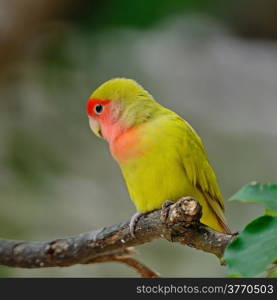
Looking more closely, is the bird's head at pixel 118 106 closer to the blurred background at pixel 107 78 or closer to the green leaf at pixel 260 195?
the green leaf at pixel 260 195

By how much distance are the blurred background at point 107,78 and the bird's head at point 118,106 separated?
61.0 inches

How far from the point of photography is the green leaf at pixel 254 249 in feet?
3.51

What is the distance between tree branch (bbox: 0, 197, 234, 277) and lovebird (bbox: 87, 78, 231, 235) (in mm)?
74

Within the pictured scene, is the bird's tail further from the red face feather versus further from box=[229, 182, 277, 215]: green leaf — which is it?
box=[229, 182, 277, 215]: green leaf

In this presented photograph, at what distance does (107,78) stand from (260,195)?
11.1 ft

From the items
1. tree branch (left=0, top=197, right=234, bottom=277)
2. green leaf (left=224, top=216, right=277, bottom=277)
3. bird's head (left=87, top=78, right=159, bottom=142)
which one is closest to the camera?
green leaf (left=224, top=216, right=277, bottom=277)

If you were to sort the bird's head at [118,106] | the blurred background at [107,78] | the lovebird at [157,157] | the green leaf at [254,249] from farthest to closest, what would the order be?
the blurred background at [107,78] → the bird's head at [118,106] → the lovebird at [157,157] → the green leaf at [254,249]

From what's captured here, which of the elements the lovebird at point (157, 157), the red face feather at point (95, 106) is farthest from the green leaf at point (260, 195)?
the red face feather at point (95, 106)

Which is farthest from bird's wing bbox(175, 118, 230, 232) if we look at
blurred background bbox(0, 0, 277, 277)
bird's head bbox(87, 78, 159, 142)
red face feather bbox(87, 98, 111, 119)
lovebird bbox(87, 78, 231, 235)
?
blurred background bbox(0, 0, 277, 277)

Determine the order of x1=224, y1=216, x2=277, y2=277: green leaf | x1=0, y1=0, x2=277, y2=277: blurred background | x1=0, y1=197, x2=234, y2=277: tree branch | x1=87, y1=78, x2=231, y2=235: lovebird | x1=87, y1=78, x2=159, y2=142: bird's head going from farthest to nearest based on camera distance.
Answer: x1=0, y1=0, x2=277, y2=277: blurred background
x1=87, y1=78, x2=159, y2=142: bird's head
x1=87, y1=78, x2=231, y2=235: lovebird
x1=0, y1=197, x2=234, y2=277: tree branch
x1=224, y1=216, x2=277, y2=277: green leaf

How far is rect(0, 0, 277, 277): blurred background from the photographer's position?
3.83 m

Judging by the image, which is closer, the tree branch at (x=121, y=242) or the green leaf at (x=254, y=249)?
the green leaf at (x=254, y=249)

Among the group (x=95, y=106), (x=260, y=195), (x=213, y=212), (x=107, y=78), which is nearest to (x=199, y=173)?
(x=213, y=212)
